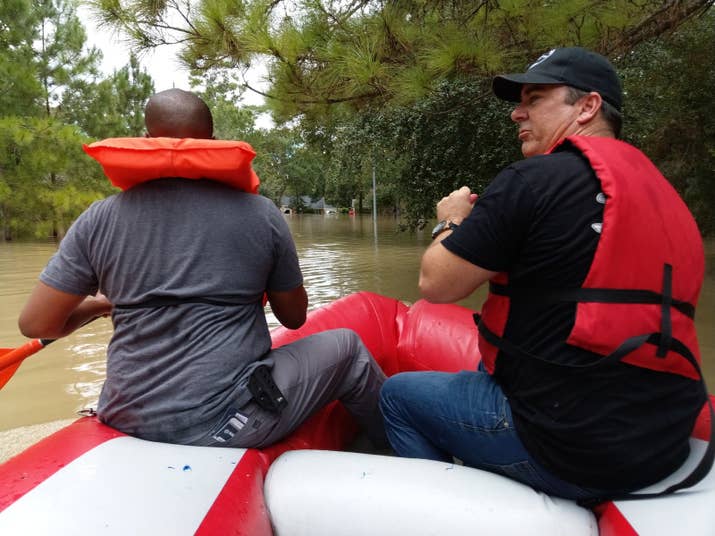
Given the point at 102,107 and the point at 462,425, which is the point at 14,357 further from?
the point at 102,107

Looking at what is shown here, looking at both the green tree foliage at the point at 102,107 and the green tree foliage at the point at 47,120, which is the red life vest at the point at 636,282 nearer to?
the green tree foliage at the point at 47,120

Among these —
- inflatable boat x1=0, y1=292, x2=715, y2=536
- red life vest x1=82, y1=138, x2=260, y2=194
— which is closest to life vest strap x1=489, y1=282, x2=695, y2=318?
inflatable boat x1=0, y1=292, x2=715, y2=536

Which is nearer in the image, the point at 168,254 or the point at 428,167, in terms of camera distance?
the point at 168,254

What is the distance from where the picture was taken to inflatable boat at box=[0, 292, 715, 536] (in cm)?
106

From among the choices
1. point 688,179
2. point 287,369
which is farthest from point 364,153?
point 287,369

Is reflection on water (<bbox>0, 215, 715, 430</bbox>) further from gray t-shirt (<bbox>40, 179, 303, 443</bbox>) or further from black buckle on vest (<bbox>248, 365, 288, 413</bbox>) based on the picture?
black buckle on vest (<bbox>248, 365, 288, 413</bbox>)

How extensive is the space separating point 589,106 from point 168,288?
1178 mm

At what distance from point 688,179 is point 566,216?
771 cm

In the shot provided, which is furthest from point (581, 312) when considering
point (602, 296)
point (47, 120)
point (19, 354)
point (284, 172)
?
point (284, 172)

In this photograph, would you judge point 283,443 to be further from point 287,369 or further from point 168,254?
point 168,254

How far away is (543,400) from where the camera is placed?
1.17m

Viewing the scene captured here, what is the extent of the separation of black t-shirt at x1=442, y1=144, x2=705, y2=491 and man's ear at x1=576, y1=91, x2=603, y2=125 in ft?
0.71

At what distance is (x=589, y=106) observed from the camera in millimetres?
1337

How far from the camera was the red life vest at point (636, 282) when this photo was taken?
1.10 metres
